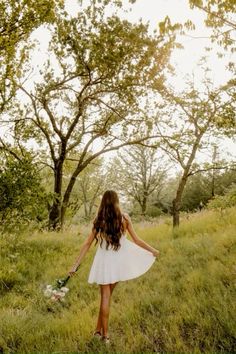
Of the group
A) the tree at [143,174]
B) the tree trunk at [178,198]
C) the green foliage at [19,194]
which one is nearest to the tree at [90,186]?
the tree at [143,174]

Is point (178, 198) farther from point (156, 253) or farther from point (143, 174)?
point (143, 174)

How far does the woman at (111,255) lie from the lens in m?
5.89

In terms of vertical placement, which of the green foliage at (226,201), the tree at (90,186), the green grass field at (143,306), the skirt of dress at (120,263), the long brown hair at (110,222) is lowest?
the green grass field at (143,306)

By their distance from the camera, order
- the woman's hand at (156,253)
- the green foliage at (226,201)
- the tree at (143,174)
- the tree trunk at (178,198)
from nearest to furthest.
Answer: the woman's hand at (156,253) < the green foliage at (226,201) < the tree trunk at (178,198) < the tree at (143,174)

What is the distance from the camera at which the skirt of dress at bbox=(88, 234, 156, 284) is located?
5.91m

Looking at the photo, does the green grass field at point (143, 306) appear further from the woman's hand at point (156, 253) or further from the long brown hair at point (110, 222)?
the long brown hair at point (110, 222)

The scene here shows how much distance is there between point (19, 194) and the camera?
750cm

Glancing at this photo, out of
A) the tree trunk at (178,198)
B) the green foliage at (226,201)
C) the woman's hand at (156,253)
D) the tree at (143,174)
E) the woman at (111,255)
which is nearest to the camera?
the woman at (111,255)

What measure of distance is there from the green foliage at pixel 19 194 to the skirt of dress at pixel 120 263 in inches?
84.0

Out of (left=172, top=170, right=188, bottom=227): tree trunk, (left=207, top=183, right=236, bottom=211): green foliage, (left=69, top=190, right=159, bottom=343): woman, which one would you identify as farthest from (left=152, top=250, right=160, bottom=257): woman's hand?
(left=172, top=170, right=188, bottom=227): tree trunk

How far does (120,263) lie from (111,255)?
0.19m

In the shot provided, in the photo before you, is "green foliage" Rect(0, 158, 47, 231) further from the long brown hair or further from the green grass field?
the long brown hair

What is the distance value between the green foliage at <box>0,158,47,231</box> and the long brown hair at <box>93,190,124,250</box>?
6.30ft

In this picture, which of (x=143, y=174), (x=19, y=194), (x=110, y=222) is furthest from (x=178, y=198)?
(x=143, y=174)
